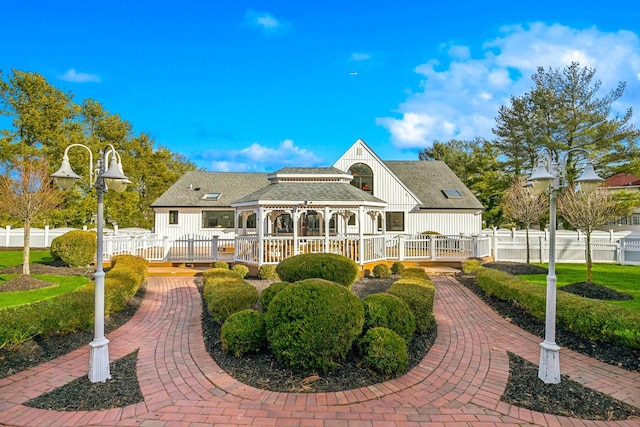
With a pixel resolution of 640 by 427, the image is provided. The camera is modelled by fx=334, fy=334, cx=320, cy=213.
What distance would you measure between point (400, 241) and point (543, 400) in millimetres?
10312

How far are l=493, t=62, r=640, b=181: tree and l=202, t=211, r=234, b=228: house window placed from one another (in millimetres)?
24151

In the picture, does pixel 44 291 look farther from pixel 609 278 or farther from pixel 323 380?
pixel 609 278

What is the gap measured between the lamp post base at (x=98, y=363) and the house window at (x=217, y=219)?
17735mm

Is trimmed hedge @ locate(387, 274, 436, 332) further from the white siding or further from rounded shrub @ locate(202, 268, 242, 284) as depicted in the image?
the white siding

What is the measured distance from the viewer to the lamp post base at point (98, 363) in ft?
14.1

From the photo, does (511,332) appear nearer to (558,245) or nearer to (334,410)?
(334,410)

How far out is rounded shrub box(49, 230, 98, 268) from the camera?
42.1ft

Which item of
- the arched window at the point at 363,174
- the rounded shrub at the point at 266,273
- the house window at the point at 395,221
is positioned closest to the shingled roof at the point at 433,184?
the house window at the point at 395,221

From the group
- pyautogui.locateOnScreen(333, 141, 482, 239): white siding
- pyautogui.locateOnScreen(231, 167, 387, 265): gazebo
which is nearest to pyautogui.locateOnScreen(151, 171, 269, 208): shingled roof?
pyautogui.locateOnScreen(333, 141, 482, 239): white siding

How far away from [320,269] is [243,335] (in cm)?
330

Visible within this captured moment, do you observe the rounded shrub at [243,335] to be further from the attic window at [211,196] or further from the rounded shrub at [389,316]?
the attic window at [211,196]

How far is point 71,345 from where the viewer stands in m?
5.58

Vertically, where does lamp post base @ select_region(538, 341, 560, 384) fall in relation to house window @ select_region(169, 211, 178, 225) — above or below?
below

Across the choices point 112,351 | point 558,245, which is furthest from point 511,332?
point 558,245
